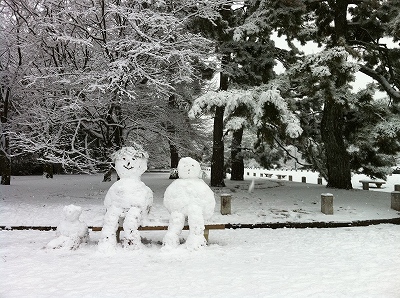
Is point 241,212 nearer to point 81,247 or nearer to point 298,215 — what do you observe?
point 298,215

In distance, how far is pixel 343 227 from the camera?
31.8ft

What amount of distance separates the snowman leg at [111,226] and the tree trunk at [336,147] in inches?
473

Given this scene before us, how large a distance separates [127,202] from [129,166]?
Result: 2.52ft

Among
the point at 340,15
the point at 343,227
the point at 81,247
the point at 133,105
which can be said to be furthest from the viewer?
the point at 340,15

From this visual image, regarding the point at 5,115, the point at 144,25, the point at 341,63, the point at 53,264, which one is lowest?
the point at 53,264

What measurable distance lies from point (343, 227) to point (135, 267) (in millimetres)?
6450

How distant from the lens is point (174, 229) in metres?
6.79

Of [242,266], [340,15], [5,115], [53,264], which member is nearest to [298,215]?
[242,266]

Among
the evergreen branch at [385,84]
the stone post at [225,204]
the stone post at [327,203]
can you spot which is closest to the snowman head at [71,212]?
the stone post at [225,204]

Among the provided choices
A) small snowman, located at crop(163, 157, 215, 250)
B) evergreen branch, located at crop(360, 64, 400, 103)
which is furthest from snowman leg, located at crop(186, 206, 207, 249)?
evergreen branch, located at crop(360, 64, 400, 103)

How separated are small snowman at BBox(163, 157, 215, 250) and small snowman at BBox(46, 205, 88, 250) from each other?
1.73 m

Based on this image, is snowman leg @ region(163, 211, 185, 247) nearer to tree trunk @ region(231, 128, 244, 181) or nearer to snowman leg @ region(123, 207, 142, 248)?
snowman leg @ region(123, 207, 142, 248)

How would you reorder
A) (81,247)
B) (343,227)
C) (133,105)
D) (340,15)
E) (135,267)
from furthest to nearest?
(340,15)
(133,105)
(343,227)
(81,247)
(135,267)

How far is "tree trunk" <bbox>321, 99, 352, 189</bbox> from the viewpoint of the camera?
52.3ft
